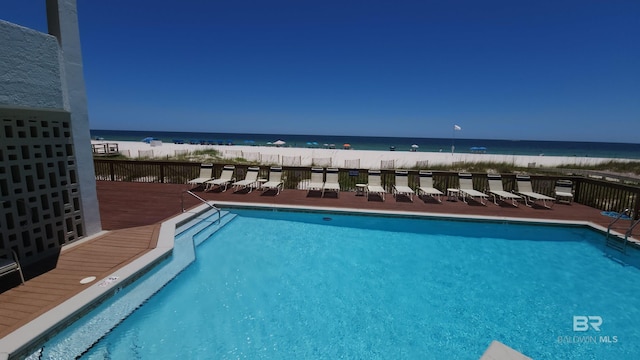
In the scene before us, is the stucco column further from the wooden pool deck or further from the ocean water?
the ocean water

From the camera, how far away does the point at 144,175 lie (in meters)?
10.9

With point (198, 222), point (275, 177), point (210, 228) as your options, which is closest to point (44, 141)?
point (198, 222)

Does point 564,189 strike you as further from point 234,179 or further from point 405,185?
point 234,179

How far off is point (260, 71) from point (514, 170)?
83.9 feet

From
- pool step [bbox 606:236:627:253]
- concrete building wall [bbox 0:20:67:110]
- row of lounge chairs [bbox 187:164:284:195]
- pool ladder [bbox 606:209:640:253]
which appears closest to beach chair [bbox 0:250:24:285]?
concrete building wall [bbox 0:20:67:110]

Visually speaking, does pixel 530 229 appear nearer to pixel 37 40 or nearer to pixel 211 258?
pixel 211 258

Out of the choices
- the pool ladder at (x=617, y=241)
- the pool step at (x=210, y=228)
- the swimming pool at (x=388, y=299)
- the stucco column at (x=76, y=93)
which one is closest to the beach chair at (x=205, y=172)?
the pool step at (x=210, y=228)

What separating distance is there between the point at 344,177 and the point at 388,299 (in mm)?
7050

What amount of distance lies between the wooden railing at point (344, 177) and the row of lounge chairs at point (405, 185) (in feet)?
1.09

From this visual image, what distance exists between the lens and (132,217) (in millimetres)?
6152

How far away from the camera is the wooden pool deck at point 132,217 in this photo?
3104 millimetres

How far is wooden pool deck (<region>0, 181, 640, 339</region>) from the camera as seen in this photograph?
10.2 feet

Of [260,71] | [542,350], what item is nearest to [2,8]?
[542,350]

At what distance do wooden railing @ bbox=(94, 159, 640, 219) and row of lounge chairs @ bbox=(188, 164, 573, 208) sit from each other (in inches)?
13.1
